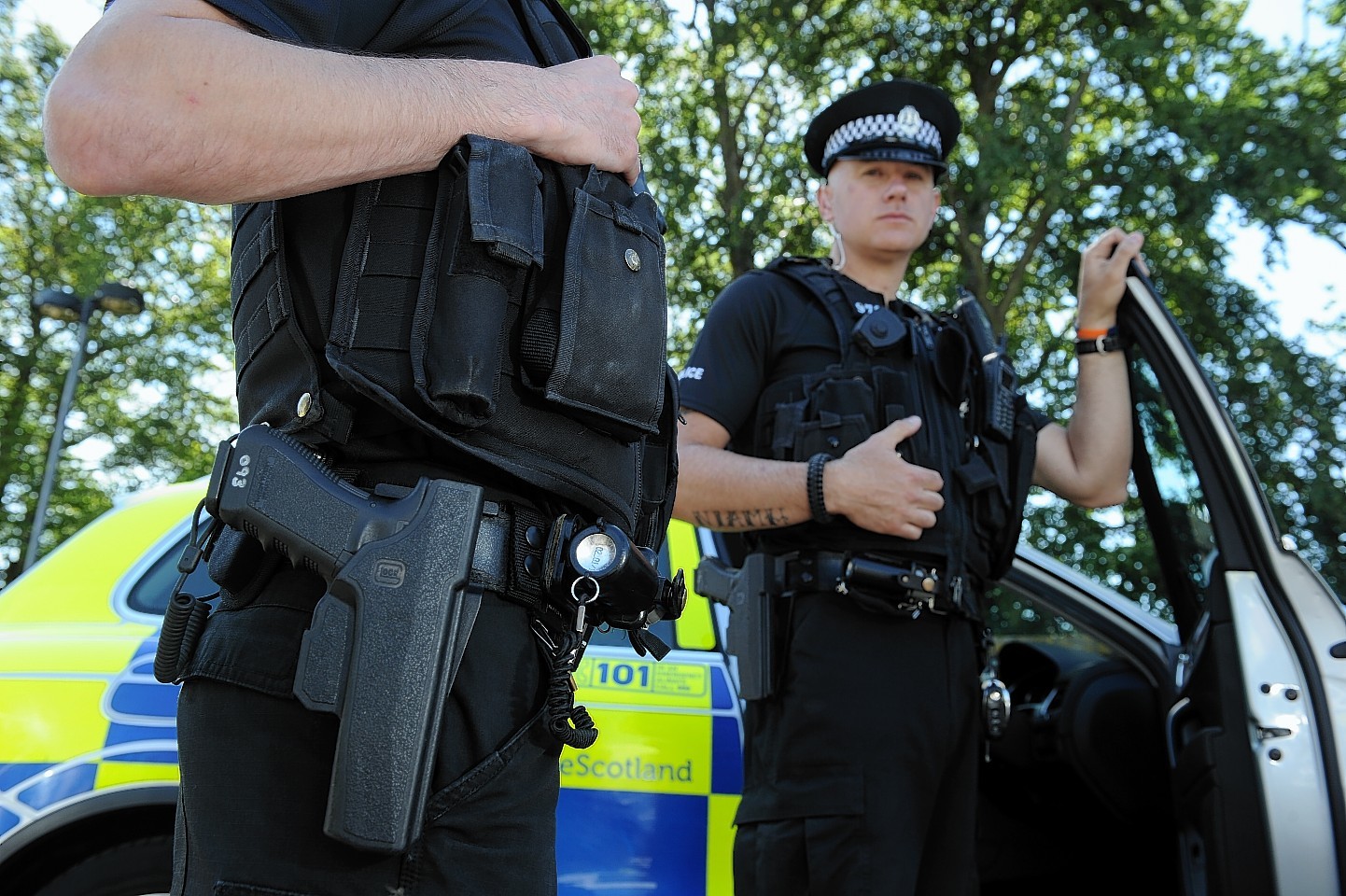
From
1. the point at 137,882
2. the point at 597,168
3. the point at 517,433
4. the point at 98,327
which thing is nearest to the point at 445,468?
the point at 517,433

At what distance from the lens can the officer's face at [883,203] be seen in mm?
2385

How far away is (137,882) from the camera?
2.13 meters

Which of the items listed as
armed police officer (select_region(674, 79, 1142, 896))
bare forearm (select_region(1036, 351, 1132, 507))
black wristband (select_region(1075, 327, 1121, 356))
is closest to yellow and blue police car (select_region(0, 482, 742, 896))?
armed police officer (select_region(674, 79, 1142, 896))

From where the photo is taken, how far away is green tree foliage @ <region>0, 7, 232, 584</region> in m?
14.0

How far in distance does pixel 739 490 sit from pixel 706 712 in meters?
0.56

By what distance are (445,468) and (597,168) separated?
1.13 feet

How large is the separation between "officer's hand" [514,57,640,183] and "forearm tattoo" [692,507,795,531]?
103 cm

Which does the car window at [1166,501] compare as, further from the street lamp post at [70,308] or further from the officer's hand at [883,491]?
the street lamp post at [70,308]

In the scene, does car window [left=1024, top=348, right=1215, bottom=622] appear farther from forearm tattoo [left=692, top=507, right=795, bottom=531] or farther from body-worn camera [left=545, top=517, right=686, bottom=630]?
body-worn camera [left=545, top=517, right=686, bottom=630]

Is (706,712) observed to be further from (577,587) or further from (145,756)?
(577,587)

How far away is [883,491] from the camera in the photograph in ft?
6.41

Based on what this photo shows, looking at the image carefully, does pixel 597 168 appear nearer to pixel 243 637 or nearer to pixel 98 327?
pixel 243 637

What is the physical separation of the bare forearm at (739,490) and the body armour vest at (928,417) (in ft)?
0.28

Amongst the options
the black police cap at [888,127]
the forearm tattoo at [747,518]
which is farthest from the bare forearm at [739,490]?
the black police cap at [888,127]
